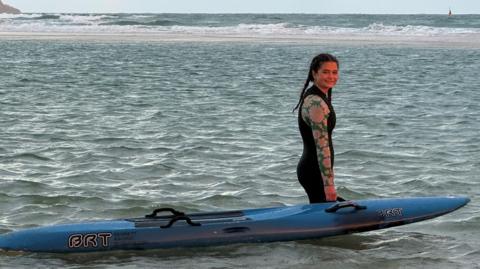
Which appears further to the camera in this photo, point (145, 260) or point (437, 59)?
point (437, 59)

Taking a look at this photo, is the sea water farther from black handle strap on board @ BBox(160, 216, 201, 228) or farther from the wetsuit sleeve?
the wetsuit sleeve

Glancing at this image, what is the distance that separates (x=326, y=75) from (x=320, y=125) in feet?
1.34

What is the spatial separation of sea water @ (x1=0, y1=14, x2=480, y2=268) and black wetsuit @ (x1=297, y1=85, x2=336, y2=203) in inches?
18.6

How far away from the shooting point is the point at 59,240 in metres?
7.22

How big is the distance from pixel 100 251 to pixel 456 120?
1001 centimetres

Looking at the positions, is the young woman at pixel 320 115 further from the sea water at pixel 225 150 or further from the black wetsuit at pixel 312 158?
the sea water at pixel 225 150

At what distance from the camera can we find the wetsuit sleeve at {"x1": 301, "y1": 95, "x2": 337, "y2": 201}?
717cm

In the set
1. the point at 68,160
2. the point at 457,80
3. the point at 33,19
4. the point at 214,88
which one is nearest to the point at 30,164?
the point at 68,160

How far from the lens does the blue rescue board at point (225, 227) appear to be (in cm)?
724

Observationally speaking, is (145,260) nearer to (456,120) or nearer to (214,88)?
(456,120)

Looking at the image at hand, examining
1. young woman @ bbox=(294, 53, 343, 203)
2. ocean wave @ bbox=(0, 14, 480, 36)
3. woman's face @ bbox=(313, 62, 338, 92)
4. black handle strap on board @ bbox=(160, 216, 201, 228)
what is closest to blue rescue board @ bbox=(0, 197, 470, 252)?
black handle strap on board @ bbox=(160, 216, 201, 228)
